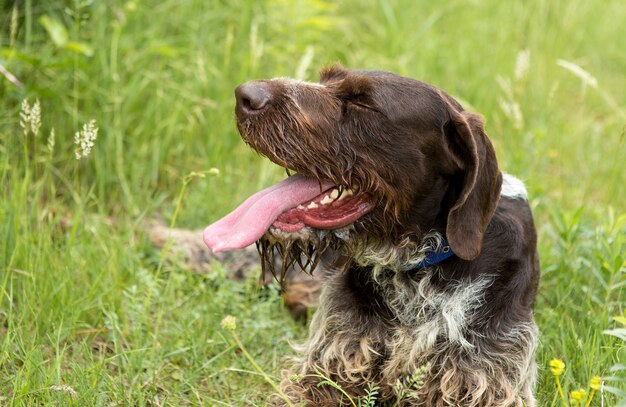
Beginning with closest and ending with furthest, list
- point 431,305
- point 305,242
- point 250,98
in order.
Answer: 1. point 250,98
2. point 305,242
3. point 431,305

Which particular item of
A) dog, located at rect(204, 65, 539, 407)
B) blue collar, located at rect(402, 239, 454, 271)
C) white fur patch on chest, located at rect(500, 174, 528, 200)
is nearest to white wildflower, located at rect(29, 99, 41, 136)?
dog, located at rect(204, 65, 539, 407)

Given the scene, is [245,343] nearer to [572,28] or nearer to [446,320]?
[446,320]

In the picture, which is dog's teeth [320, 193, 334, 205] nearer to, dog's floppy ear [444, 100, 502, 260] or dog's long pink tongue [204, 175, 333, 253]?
dog's long pink tongue [204, 175, 333, 253]

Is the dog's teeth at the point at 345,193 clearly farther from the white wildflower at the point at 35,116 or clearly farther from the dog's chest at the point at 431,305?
the white wildflower at the point at 35,116

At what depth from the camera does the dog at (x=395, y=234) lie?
10.8 feet

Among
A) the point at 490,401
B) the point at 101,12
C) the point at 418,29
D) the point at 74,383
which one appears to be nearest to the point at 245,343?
the point at 74,383

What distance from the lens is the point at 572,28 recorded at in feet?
27.3

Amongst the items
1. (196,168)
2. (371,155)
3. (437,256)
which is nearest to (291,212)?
(371,155)

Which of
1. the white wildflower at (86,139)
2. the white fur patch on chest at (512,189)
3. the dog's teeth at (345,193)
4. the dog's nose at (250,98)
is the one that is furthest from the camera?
the white fur patch on chest at (512,189)

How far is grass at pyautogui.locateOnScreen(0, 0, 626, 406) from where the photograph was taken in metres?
3.85

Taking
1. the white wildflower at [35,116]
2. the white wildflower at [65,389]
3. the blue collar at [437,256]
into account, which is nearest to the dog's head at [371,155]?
the blue collar at [437,256]

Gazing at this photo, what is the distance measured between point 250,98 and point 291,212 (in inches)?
17.4

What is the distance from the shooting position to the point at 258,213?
131 inches

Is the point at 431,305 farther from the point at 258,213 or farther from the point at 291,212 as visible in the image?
the point at 258,213
